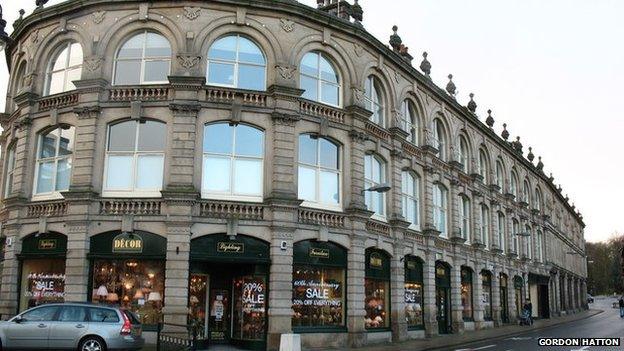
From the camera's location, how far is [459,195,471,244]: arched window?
37.1 m

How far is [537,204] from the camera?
5619 cm

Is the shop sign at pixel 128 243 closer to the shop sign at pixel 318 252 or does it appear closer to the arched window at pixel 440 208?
the shop sign at pixel 318 252

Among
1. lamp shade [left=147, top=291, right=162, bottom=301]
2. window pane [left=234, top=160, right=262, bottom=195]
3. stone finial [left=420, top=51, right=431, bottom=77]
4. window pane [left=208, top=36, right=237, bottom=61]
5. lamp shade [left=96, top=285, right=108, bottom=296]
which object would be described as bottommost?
lamp shade [left=147, top=291, right=162, bottom=301]

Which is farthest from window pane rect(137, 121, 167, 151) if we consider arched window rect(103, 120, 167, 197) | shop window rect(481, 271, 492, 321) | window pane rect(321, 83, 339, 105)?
shop window rect(481, 271, 492, 321)

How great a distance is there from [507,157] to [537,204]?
11543mm

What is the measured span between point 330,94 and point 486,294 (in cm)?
2063

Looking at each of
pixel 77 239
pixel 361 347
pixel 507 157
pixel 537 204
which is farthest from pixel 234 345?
pixel 537 204

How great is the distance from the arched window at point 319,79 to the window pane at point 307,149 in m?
1.71

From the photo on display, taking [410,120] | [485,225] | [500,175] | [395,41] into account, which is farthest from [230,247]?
[500,175]

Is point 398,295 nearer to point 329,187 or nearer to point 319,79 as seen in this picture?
point 329,187

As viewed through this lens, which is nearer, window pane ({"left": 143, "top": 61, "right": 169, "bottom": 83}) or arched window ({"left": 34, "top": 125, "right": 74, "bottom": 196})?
window pane ({"left": 143, "top": 61, "right": 169, "bottom": 83})

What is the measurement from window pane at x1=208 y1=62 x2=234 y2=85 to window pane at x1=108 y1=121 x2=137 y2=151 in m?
3.39

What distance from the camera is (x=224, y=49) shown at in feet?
76.2

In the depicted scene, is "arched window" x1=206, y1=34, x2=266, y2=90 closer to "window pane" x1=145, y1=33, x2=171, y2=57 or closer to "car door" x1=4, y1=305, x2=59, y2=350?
"window pane" x1=145, y1=33, x2=171, y2=57
